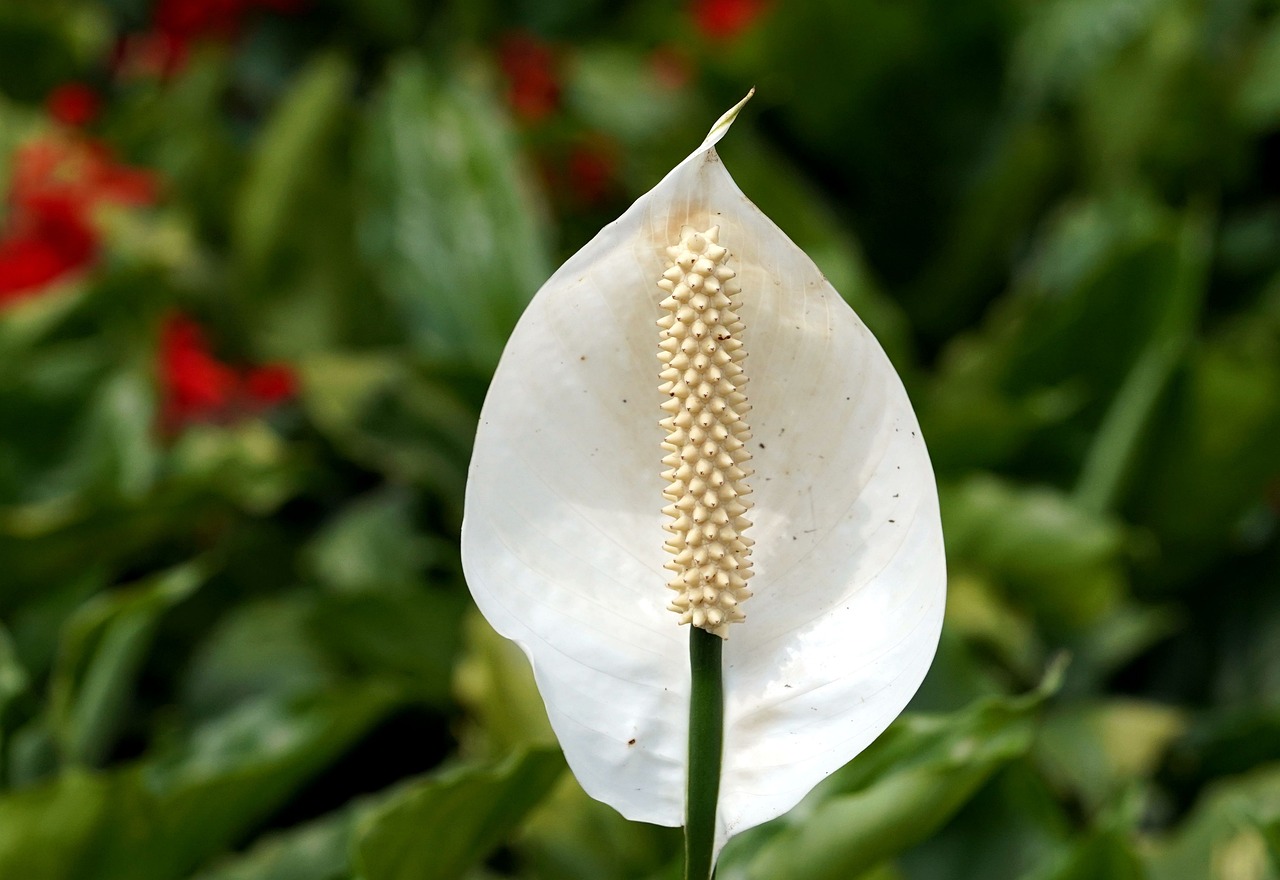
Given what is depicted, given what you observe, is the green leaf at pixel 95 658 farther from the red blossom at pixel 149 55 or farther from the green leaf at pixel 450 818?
the red blossom at pixel 149 55

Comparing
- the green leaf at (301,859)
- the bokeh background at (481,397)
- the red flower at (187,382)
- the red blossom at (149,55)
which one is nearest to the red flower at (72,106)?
the bokeh background at (481,397)

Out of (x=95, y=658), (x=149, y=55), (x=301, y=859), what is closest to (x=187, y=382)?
→ (x=95, y=658)

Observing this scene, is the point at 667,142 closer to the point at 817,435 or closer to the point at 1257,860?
the point at 1257,860

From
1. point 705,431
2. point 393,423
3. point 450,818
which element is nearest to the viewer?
point 705,431

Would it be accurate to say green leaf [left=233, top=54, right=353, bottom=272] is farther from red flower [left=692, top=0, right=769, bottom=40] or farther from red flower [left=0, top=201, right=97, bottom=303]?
red flower [left=692, top=0, right=769, bottom=40]

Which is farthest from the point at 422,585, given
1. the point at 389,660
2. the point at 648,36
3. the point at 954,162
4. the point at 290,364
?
the point at 648,36

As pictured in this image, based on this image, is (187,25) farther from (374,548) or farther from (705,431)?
(705,431)
